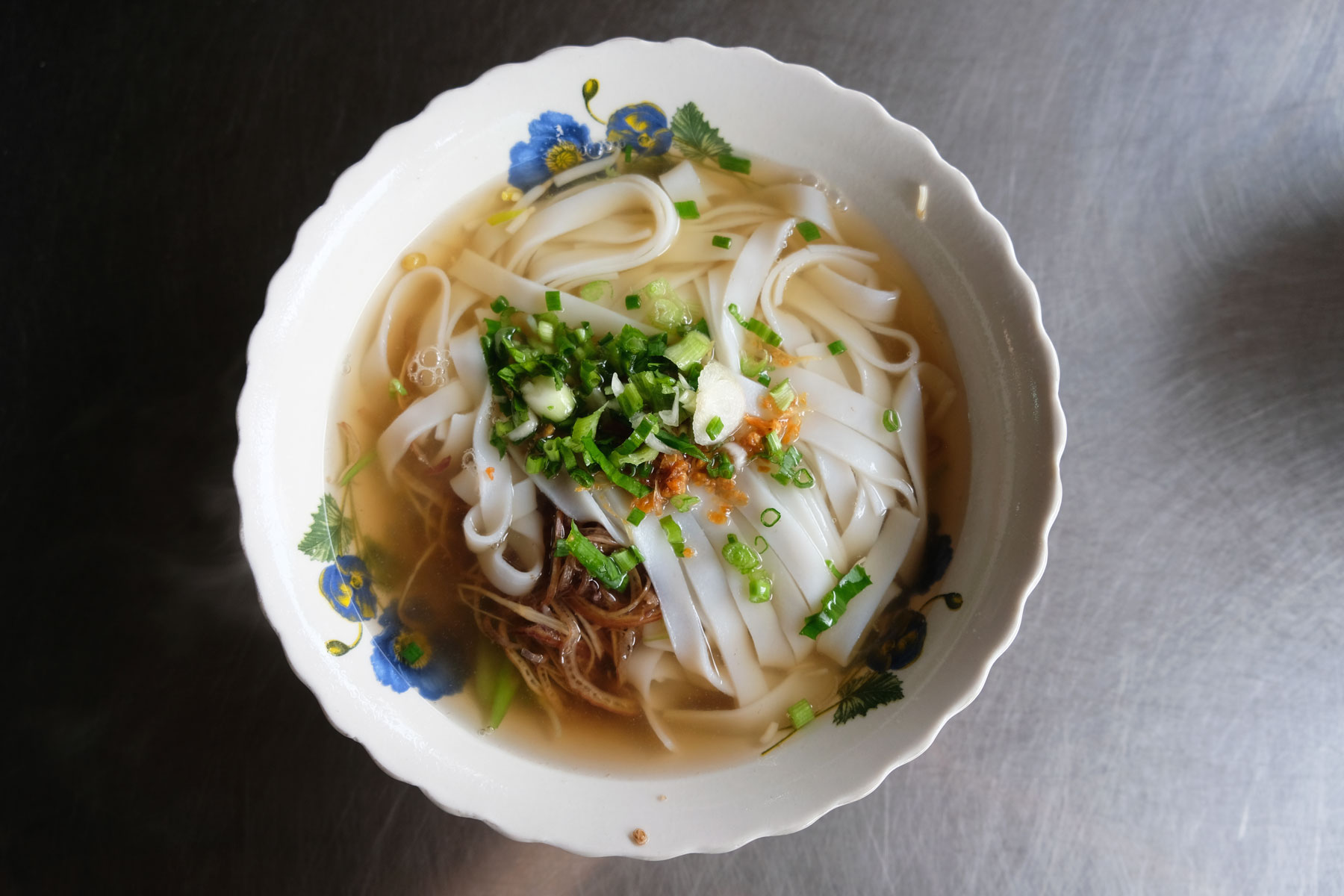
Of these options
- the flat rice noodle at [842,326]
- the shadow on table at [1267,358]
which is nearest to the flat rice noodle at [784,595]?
the flat rice noodle at [842,326]

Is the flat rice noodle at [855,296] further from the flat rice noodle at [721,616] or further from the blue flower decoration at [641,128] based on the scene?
the flat rice noodle at [721,616]

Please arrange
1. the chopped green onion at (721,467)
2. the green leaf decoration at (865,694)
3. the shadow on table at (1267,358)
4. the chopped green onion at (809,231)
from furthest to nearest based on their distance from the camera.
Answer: the shadow on table at (1267,358) < the chopped green onion at (809,231) < the chopped green onion at (721,467) < the green leaf decoration at (865,694)

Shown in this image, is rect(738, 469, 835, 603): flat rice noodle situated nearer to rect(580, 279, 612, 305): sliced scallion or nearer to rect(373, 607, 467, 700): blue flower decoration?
rect(580, 279, 612, 305): sliced scallion

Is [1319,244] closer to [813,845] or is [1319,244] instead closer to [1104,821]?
[1104,821]

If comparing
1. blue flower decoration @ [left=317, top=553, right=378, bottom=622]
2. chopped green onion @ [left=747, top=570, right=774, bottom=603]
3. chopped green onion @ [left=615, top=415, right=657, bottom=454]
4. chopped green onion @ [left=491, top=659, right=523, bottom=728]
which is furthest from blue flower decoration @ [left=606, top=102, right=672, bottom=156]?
Result: chopped green onion @ [left=491, top=659, right=523, bottom=728]

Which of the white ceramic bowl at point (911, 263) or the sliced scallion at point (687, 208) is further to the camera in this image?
the sliced scallion at point (687, 208)

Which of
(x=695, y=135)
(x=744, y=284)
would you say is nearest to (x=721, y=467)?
(x=744, y=284)

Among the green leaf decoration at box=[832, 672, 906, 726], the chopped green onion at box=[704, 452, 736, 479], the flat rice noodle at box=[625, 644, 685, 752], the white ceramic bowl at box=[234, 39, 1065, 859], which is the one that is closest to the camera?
the white ceramic bowl at box=[234, 39, 1065, 859]
